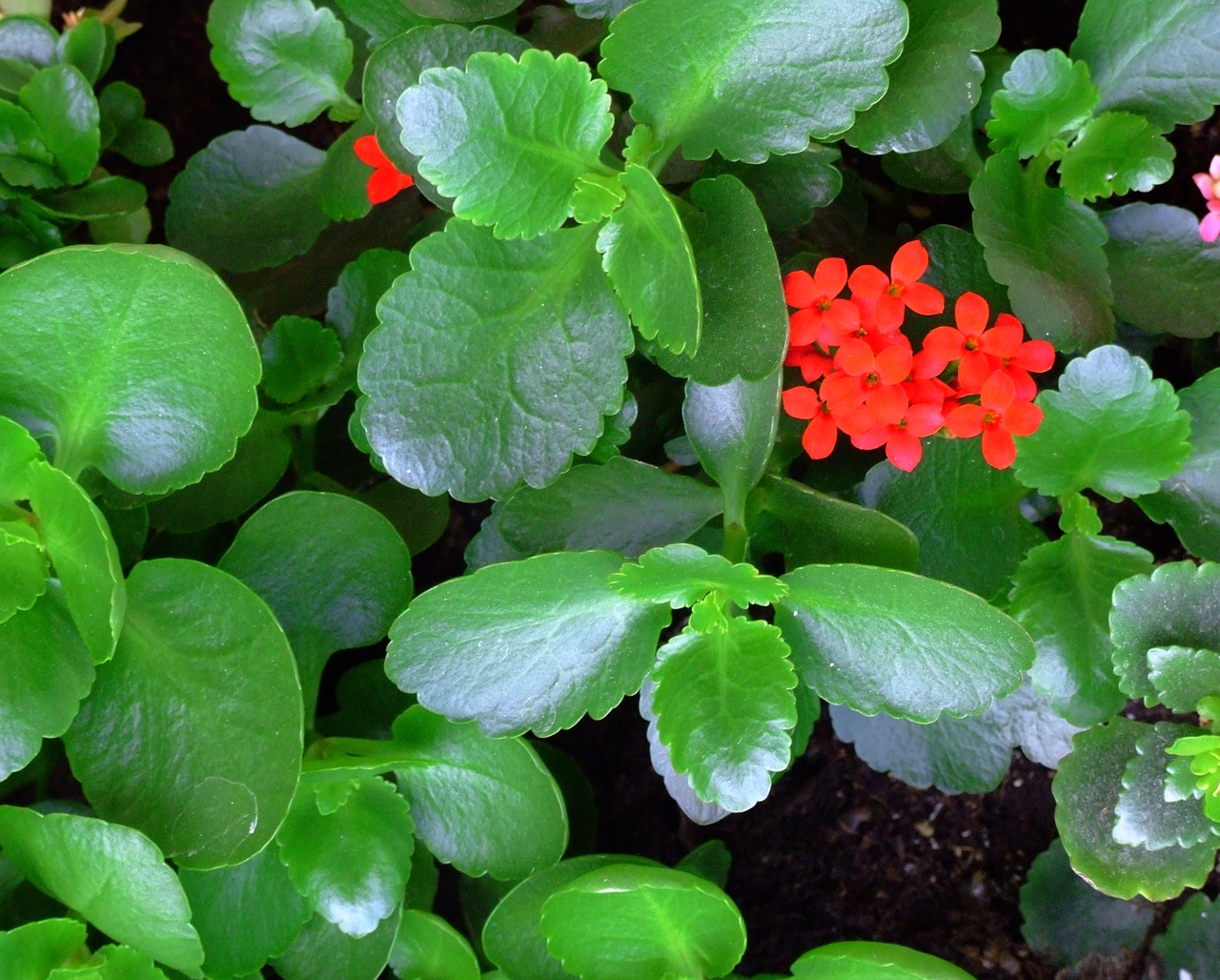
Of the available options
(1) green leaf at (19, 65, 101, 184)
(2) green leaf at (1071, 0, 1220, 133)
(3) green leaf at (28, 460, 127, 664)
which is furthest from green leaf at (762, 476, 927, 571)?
(1) green leaf at (19, 65, 101, 184)

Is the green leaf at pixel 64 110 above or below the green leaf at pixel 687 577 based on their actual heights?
above

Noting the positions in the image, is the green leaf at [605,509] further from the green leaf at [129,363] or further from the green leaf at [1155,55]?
the green leaf at [1155,55]

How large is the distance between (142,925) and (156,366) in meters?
0.43

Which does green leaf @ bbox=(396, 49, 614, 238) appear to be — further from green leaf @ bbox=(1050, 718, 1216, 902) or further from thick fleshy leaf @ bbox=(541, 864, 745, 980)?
green leaf @ bbox=(1050, 718, 1216, 902)

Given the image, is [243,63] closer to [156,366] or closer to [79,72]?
[79,72]

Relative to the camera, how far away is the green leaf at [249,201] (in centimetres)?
110

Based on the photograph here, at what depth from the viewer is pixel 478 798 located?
3.18 ft

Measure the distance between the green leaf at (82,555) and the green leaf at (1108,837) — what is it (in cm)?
76

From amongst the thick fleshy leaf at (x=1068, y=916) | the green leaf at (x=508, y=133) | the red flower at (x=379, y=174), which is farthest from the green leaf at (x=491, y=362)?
the thick fleshy leaf at (x=1068, y=916)

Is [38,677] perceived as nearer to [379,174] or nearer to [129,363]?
[129,363]

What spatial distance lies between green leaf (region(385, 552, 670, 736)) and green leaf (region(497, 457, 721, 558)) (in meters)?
0.09

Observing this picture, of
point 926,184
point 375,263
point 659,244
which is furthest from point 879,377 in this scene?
point 375,263

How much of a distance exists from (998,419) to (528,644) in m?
0.40

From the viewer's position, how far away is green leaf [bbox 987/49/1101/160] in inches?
34.6
